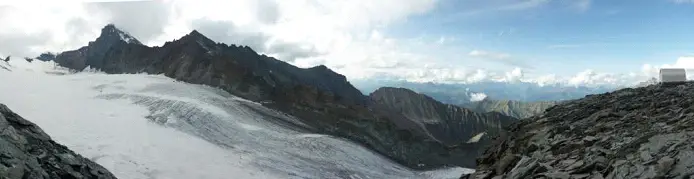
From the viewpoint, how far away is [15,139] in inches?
502

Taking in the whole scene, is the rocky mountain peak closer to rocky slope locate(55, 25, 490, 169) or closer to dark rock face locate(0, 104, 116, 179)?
rocky slope locate(55, 25, 490, 169)

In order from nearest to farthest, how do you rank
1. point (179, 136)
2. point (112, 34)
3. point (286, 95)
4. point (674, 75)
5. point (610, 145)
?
point (610, 145)
point (674, 75)
point (179, 136)
point (286, 95)
point (112, 34)

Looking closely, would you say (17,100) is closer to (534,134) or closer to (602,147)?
(534,134)

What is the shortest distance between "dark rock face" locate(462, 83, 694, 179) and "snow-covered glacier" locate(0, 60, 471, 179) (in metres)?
21.1

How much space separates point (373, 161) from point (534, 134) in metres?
39.8

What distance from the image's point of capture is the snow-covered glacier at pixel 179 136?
32412mm

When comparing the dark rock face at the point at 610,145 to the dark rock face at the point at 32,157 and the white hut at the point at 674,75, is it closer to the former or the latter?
the white hut at the point at 674,75

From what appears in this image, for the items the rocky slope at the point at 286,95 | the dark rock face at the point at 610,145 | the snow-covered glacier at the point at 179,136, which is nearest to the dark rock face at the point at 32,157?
the dark rock face at the point at 610,145

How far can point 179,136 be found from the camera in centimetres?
4178

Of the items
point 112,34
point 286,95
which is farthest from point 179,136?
point 112,34

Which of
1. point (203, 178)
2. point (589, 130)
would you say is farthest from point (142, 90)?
point (589, 130)

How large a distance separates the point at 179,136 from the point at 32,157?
98.2 ft

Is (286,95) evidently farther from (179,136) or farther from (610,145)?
(610,145)

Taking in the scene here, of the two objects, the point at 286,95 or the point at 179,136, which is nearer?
the point at 179,136
